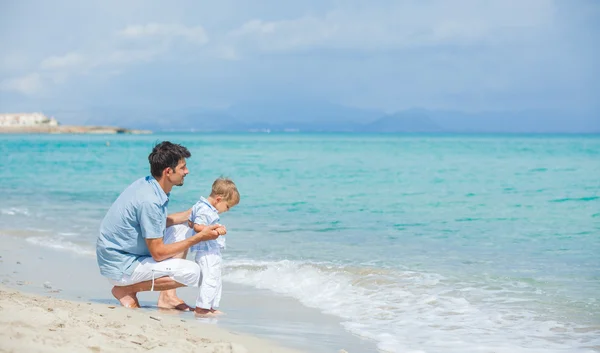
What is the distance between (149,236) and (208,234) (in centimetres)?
47

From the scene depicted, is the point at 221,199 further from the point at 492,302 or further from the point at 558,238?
the point at 558,238

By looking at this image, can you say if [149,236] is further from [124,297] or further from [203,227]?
[124,297]

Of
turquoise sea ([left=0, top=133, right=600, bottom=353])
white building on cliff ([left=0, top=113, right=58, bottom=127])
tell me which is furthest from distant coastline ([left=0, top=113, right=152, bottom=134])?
turquoise sea ([left=0, top=133, right=600, bottom=353])

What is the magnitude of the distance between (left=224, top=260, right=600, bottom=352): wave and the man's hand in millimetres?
1301

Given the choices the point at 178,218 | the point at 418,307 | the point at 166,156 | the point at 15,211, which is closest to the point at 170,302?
the point at 178,218

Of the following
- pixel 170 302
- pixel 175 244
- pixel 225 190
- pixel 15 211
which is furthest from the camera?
pixel 15 211

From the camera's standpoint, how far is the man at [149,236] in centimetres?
554

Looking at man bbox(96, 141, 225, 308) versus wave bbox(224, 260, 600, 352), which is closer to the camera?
wave bbox(224, 260, 600, 352)

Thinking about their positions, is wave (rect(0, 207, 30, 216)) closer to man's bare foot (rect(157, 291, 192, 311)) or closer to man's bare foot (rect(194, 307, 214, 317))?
man's bare foot (rect(157, 291, 192, 311))

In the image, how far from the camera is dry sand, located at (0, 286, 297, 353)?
12.7 ft

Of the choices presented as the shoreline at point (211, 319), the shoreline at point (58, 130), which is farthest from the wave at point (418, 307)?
the shoreline at point (58, 130)

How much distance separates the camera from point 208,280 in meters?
5.74

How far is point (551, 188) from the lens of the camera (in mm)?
20812

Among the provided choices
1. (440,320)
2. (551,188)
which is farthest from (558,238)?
(551,188)
